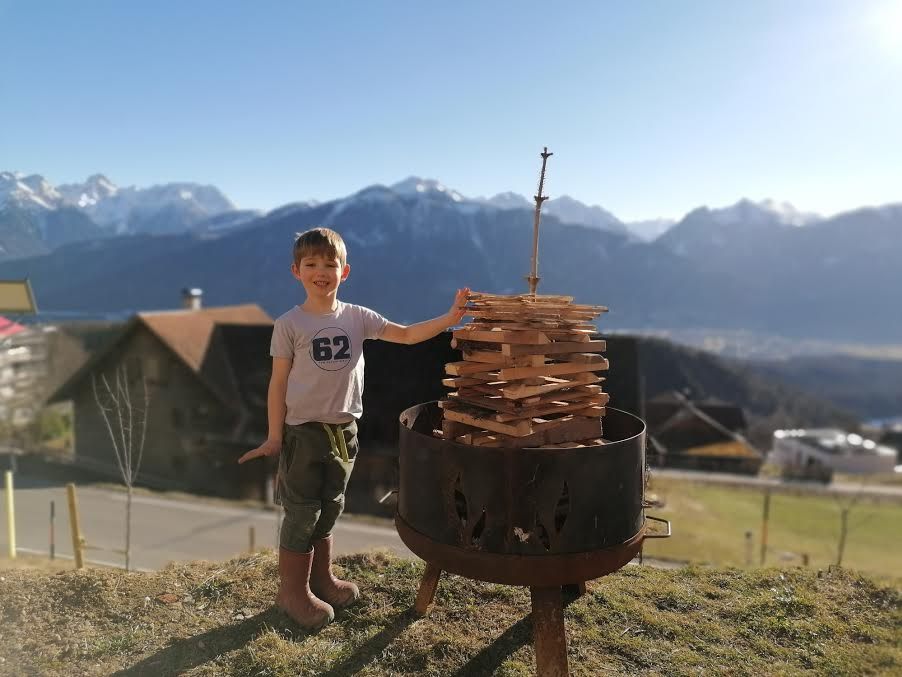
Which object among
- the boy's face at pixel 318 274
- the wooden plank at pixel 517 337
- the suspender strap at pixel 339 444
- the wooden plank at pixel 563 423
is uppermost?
the boy's face at pixel 318 274

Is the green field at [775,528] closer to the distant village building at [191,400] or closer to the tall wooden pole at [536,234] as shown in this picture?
the tall wooden pole at [536,234]

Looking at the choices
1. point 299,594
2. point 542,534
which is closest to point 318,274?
point 542,534

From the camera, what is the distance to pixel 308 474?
3.61 meters

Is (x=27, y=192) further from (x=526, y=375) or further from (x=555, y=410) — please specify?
(x=555, y=410)

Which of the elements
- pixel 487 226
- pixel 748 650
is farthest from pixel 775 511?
pixel 487 226

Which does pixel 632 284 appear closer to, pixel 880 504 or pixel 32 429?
pixel 880 504

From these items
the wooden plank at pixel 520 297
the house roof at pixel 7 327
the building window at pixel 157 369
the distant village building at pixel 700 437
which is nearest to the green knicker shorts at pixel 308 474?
A: the wooden plank at pixel 520 297

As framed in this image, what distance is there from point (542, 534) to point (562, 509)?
219 millimetres

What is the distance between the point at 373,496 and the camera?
16.1m

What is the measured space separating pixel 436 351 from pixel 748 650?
10241 millimetres

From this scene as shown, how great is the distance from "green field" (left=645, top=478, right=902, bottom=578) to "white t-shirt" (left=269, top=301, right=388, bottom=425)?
39.1ft

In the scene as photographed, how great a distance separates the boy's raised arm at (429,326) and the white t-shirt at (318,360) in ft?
0.91

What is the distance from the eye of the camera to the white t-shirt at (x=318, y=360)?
3477 mm

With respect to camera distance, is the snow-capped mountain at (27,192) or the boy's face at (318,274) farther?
the snow-capped mountain at (27,192)
